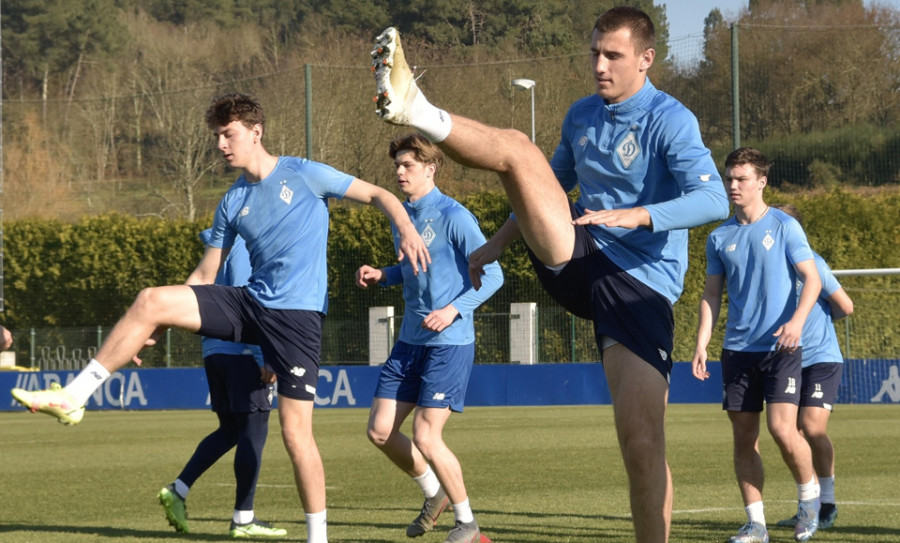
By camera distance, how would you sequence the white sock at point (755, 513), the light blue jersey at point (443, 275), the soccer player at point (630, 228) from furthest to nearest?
the light blue jersey at point (443, 275), the white sock at point (755, 513), the soccer player at point (630, 228)

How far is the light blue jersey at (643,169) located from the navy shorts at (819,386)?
3.23 metres

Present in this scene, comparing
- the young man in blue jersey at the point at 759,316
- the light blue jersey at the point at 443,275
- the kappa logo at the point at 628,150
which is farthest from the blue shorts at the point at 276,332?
the young man in blue jersey at the point at 759,316

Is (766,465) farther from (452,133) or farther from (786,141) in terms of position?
(786,141)

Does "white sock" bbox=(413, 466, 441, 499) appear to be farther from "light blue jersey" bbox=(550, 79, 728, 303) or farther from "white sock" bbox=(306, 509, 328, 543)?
"light blue jersey" bbox=(550, 79, 728, 303)

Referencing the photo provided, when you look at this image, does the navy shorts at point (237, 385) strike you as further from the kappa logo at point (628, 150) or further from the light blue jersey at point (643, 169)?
the kappa logo at point (628, 150)

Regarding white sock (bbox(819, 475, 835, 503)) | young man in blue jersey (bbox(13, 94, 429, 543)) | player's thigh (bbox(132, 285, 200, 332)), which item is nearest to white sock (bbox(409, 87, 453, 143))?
young man in blue jersey (bbox(13, 94, 429, 543))

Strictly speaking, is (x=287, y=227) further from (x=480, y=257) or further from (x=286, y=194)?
(x=480, y=257)

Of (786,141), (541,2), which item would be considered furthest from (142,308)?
(541,2)

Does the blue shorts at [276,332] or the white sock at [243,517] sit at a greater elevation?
the blue shorts at [276,332]

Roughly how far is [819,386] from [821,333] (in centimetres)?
36

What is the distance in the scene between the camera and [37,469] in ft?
42.2

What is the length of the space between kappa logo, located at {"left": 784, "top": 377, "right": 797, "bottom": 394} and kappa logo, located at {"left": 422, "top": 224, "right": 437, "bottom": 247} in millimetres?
2284

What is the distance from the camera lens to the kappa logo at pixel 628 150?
514 cm

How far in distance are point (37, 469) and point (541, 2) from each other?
36.0m
